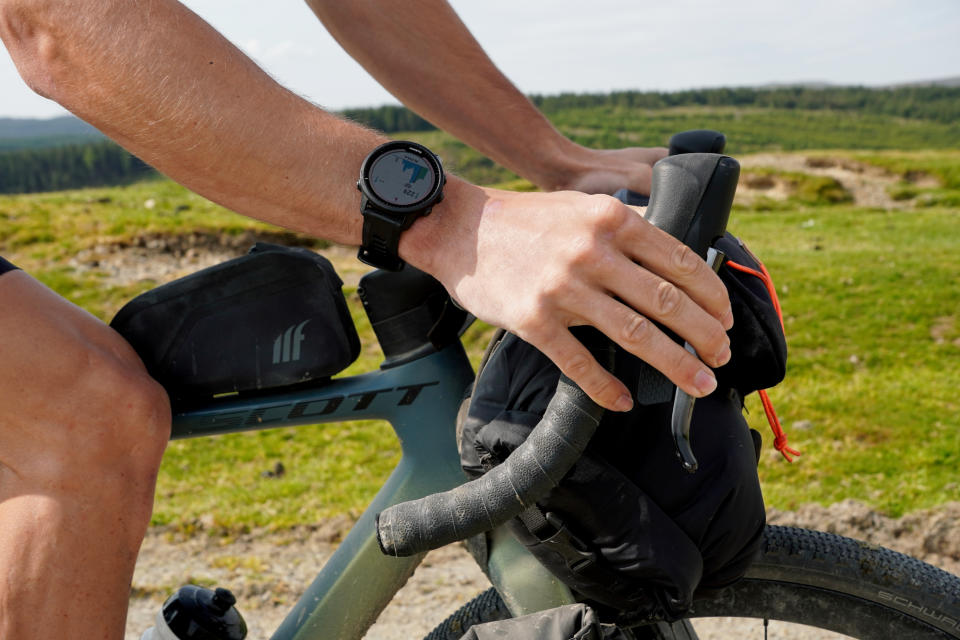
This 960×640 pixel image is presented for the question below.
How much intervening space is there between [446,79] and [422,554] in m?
1.05

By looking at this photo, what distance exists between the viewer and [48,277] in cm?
998

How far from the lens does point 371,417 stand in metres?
1.64

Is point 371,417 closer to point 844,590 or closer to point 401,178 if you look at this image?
point 401,178

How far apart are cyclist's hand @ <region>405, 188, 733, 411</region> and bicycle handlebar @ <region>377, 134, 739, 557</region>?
0.14 ft

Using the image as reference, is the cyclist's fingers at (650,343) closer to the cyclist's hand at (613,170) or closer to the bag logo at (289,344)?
the bag logo at (289,344)

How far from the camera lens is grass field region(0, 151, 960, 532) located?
476cm

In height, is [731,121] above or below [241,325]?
below

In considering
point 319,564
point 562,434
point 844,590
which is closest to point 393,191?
point 562,434

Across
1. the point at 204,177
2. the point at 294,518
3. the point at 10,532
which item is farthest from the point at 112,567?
the point at 294,518

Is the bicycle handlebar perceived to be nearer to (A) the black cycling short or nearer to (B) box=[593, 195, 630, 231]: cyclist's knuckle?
(B) box=[593, 195, 630, 231]: cyclist's knuckle

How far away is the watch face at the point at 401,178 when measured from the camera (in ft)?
3.77

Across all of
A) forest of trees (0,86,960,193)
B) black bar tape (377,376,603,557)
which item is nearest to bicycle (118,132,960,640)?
black bar tape (377,376,603,557)

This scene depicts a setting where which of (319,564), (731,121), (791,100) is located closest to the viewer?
(319,564)

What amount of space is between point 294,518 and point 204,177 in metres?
3.85
